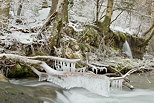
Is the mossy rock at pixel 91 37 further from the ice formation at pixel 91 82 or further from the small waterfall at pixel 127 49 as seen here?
the ice formation at pixel 91 82

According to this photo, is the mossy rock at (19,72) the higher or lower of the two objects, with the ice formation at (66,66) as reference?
lower

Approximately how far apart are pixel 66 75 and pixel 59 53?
1.92 meters

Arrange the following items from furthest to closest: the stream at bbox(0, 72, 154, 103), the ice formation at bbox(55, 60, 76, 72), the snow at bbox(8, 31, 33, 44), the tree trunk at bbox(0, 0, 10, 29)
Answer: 1. the tree trunk at bbox(0, 0, 10, 29)
2. the snow at bbox(8, 31, 33, 44)
3. the ice formation at bbox(55, 60, 76, 72)
4. the stream at bbox(0, 72, 154, 103)

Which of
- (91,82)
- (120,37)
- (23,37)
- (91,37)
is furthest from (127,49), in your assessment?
(91,82)

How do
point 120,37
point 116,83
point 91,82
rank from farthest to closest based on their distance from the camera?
1. point 120,37
2. point 116,83
3. point 91,82

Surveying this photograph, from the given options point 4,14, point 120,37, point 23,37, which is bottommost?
point 120,37

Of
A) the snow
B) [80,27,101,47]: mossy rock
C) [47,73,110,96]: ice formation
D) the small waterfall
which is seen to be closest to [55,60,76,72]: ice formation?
[47,73,110,96]: ice formation

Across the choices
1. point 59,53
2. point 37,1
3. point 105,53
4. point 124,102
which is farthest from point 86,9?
point 124,102

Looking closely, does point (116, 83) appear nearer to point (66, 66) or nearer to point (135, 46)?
point (66, 66)

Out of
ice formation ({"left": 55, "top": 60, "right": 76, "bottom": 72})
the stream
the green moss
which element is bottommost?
the stream

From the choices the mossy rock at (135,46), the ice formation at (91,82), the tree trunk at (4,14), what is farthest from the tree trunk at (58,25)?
the mossy rock at (135,46)

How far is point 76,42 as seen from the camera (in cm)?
764

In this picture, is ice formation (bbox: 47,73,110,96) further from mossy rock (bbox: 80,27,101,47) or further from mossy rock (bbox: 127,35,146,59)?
mossy rock (bbox: 127,35,146,59)

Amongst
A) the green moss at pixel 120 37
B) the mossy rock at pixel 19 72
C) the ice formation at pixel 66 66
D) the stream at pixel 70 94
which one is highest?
the green moss at pixel 120 37
